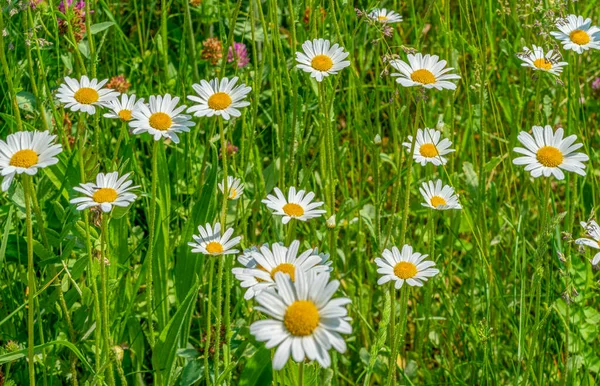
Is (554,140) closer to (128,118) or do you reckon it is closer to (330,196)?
(330,196)

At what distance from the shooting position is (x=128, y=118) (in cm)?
139

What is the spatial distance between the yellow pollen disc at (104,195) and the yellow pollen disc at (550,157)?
2.34 ft

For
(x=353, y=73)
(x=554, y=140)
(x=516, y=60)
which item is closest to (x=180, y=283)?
(x=353, y=73)

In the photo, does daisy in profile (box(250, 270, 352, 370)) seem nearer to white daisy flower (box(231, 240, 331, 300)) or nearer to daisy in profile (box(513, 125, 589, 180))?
white daisy flower (box(231, 240, 331, 300))

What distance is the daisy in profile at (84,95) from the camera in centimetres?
132

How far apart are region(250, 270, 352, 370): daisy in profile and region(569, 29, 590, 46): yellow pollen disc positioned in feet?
3.40

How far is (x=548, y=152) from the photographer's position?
1.27 m

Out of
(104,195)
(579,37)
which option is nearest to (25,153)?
(104,195)

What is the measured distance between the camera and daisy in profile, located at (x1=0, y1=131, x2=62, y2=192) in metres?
1.00

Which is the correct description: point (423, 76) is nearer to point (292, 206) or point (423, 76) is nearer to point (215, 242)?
point (292, 206)

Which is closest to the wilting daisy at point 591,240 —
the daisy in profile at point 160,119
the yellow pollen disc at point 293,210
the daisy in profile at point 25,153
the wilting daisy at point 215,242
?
the yellow pollen disc at point 293,210

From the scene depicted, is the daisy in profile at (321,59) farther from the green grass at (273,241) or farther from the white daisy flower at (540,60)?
the white daisy flower at (540,60)

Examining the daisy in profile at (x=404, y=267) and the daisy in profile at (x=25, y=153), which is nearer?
the daisy in profile at (x=25, y=153)

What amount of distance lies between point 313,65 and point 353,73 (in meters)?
0.36
